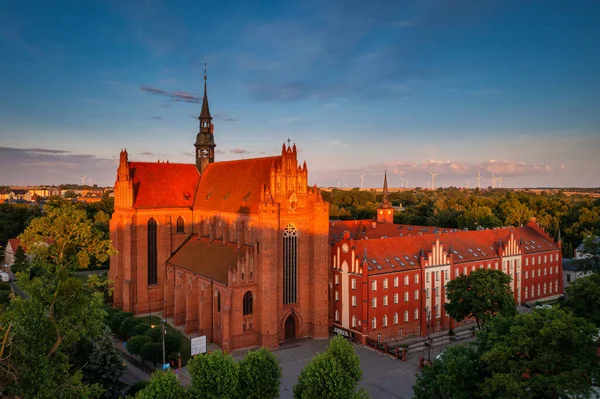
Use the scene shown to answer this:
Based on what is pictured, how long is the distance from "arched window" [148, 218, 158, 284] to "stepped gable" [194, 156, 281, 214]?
5.89 m

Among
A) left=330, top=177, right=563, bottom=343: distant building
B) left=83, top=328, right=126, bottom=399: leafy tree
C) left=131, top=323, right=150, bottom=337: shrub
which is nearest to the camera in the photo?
left=83, top=328, right=126, bottom=399: leafy tree

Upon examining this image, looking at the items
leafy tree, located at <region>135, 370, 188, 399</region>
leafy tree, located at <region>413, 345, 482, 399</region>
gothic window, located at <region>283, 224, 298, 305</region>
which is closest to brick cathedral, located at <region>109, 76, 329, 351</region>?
gothic window, located at <region>283, 224, 298, 305</region>

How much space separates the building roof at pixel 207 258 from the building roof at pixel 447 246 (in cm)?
1365

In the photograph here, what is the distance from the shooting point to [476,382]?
24625 millimetres

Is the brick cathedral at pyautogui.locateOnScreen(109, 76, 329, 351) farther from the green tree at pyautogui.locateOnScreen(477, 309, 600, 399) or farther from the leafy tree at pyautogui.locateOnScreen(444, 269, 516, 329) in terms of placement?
the green tree at pyautogui.locateOnScreen(477, 309, 600, 399)

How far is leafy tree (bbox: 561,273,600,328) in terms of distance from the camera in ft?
102

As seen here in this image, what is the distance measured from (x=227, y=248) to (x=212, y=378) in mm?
25171

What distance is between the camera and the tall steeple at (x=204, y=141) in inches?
2470

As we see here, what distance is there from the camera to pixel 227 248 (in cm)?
4878

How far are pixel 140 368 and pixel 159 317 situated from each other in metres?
13.2

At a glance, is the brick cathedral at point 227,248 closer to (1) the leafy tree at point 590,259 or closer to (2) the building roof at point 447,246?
(2) the building roof at point 447,246

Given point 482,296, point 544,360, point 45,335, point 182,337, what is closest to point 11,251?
point 182,337

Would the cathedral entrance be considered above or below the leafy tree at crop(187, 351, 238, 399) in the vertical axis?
below

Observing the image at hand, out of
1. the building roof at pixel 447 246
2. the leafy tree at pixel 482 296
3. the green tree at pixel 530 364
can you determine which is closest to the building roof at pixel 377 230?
the building roof at pixel 447 246
